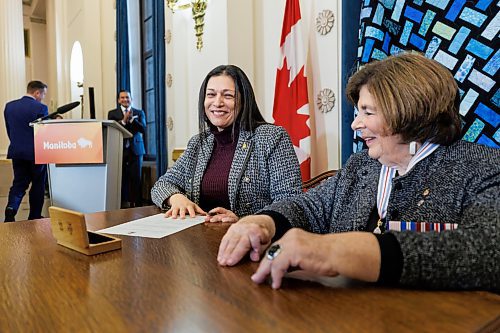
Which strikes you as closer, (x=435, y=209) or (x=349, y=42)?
(x=435, y=209)

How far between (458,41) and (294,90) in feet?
3.51

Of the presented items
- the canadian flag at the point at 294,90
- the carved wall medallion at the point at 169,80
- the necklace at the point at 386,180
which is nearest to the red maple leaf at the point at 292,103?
the canadian flag at the point at 294,90

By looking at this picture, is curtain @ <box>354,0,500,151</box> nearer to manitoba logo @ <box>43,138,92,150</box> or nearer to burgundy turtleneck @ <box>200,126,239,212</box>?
burgundy turtleneck @ <box>200,126,239,212</box>

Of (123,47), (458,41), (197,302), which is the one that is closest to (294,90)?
(458,41)

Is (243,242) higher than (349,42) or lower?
lower

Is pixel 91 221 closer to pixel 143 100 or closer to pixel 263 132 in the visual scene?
pixel 263 132

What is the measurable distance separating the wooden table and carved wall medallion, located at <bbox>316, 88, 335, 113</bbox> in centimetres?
192

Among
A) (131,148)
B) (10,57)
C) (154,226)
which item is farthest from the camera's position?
(10,57)

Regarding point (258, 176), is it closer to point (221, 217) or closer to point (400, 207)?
point (221, 217)

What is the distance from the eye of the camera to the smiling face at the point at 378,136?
1061 mm

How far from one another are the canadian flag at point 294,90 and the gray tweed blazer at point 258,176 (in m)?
0.91

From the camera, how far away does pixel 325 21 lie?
268 cm

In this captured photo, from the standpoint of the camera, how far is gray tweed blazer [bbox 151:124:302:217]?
1705 millimetres

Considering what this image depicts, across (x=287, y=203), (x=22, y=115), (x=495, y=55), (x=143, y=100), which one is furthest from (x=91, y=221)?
(x=143, y=100)
